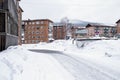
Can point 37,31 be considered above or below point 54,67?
above

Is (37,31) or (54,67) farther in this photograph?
(37,31)

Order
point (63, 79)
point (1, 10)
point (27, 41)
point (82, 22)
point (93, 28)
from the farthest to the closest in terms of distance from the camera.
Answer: point (82, 22) → point (93, 28) → point (27, 41) → point (1, 10) → point (63, 79)

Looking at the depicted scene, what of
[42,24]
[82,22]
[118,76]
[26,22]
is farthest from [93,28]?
[118,76]

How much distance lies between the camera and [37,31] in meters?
105

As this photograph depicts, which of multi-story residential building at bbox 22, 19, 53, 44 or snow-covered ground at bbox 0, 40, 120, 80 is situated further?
multi-story residential building at bbox 22, 19, 53, 44

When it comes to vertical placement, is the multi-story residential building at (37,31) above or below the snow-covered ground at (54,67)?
above

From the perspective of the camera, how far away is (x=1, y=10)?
19016 mm

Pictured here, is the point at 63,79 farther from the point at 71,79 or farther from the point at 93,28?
the point at 93,28

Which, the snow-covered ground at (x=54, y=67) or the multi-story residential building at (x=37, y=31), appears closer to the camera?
the snow-covered ground at (x=54, y=67)

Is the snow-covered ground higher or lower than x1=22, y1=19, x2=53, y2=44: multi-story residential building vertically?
lower

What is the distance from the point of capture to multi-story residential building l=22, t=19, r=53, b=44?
102 metres

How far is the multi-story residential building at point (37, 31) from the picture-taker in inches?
4008

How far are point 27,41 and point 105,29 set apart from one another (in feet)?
149

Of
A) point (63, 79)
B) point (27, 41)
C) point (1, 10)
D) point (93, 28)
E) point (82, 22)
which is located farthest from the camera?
point (82, 22)
